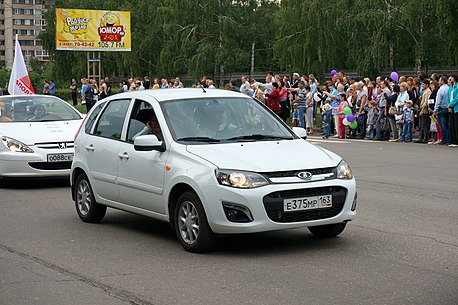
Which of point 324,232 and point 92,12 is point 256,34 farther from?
point 324,232

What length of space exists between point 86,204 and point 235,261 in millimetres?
3237

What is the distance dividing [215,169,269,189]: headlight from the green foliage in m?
35.4

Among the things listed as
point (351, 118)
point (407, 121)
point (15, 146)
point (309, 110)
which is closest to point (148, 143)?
point (15, 146)

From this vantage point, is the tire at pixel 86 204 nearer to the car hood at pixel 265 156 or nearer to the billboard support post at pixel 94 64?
the car hood at pixel 265 156

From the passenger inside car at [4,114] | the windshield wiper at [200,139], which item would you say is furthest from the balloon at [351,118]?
the windshield wiper at [200,139]

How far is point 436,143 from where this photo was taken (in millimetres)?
23344

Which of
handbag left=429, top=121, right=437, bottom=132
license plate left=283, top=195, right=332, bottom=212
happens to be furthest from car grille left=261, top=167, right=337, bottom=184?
handbag left=429, top=121, right=437, bottom=132

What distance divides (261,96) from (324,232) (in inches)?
855

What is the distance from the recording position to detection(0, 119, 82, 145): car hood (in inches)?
566

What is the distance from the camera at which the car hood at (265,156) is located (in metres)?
8.13

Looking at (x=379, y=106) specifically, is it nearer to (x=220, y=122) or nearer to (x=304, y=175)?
(x=220, y=122)

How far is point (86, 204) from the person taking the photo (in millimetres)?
10664

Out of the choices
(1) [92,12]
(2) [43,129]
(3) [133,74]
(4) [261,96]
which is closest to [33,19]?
(3) [133,74]

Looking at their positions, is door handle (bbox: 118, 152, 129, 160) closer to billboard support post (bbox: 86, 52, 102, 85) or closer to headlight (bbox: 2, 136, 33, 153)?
headlight (bbox: 2, 136, 33, 153)
